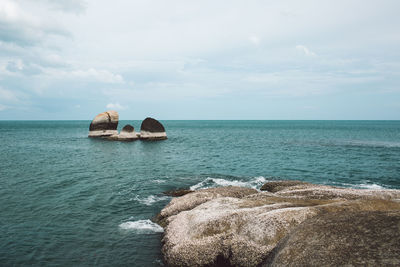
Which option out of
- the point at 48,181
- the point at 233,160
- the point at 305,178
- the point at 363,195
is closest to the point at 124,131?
the point at 233,160

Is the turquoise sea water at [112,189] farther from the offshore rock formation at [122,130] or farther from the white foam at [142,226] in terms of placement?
the offshore rock formation at [122,130]

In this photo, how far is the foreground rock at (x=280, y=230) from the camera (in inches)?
253

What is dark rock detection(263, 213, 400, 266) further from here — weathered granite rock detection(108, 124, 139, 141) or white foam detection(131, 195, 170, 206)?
weathered granite rock detection(108, 124, 139, 141)

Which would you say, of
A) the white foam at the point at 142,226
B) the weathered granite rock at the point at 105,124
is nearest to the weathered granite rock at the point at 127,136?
the weathered granite rock at the point at 105,124

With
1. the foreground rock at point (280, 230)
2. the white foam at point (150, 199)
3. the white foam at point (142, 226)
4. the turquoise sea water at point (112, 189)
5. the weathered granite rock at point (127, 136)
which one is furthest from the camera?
the weathered granite rock at point (127, 136)

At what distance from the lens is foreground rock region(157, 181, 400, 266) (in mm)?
6438

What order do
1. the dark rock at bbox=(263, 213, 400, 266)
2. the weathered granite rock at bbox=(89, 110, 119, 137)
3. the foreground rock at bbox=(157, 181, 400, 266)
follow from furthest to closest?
the weathered granite rock at bbox=(89, 110, 119, 137), the foreground rock at bbox=(157, 181, 400, 266), the dark rock at bbox=(263, 213, 400, 266)

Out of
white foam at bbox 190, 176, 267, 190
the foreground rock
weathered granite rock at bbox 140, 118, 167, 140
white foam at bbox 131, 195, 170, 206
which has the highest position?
weathered granite rock at bbox 140, 118, 167, 140

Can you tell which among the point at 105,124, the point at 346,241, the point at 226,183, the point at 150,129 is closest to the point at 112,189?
the point at 226,183

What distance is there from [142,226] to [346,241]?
42.2 ft

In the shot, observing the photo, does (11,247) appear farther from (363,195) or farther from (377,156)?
(377,156)

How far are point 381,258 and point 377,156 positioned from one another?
4934 cm

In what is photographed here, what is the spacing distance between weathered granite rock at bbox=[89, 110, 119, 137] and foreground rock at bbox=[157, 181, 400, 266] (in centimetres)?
6022

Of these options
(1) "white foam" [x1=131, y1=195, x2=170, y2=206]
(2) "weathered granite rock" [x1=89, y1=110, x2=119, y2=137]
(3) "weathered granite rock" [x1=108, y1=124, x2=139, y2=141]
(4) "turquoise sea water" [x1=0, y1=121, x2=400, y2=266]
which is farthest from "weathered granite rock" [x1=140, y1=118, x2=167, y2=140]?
(1) "white foam" [x1=131, y1=195, x2=170, y2=206]
